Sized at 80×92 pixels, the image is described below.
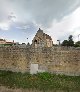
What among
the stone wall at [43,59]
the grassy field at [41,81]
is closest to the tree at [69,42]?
the stone wall at [43,59]

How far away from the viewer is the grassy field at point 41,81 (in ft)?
76.5

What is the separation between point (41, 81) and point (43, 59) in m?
4.55

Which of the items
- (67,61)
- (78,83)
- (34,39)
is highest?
(34,39)

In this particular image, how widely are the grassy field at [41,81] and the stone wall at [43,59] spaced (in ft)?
3.42

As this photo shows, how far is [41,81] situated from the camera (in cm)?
2633

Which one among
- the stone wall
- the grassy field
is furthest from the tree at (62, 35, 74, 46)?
the grassy field

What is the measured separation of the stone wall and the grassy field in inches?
41.0

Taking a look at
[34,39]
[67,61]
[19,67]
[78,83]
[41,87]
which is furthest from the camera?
[34,39]

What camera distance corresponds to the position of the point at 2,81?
2650 centimetres

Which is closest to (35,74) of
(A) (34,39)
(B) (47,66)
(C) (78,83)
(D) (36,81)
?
(B) (47,66)

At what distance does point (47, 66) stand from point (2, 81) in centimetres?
584

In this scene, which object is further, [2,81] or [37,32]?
[37,32]

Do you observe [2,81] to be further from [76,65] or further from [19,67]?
[76,65]

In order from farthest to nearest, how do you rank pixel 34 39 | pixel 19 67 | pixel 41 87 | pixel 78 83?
pixel 34 39
pixel 19 67
pixel 78 83
pixel 41 87
